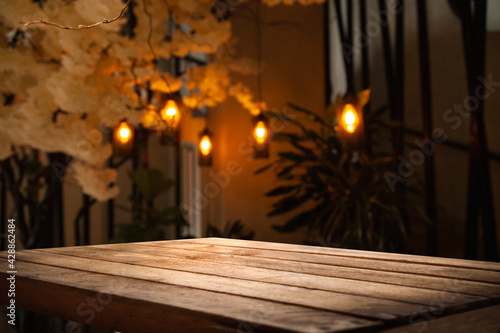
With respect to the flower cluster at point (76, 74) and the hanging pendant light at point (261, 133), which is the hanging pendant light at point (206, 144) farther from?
the flower cluster at point (76, 74)

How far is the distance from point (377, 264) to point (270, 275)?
364 millimetres

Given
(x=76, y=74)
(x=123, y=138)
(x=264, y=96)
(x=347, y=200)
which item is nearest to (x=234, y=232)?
(x=347, y=200)

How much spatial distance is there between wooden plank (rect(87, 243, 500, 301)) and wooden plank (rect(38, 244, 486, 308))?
0.03 m

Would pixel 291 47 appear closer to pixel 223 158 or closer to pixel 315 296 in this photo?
pixel 223 158

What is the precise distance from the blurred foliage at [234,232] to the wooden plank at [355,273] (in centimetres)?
243

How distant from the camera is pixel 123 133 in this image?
→ 10.8 ft

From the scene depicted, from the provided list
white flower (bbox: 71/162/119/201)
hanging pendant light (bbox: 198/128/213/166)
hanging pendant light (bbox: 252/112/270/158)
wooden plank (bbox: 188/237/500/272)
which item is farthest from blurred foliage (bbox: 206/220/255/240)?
wooden plank (bbox: 188/237/500/272)

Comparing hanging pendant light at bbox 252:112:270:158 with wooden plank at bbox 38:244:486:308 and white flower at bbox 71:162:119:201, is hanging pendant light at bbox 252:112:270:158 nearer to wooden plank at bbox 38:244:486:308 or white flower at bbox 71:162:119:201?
white flower at bbox 71:162:119:201

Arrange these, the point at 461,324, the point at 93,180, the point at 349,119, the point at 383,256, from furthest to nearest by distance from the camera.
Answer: the point at 93,180 < the point at 349,119 < the point at 383,256 < the point at 461,324

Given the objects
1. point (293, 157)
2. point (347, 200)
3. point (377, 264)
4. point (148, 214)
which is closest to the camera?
point (377, 264)

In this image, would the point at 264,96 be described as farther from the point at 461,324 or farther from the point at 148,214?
the point at 461,324

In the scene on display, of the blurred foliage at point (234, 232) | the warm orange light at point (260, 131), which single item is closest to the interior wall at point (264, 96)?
the blurred foliage at point (234, 232)

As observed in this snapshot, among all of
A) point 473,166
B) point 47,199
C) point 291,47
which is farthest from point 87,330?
point 291,47

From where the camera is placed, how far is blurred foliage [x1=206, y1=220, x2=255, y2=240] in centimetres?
427
